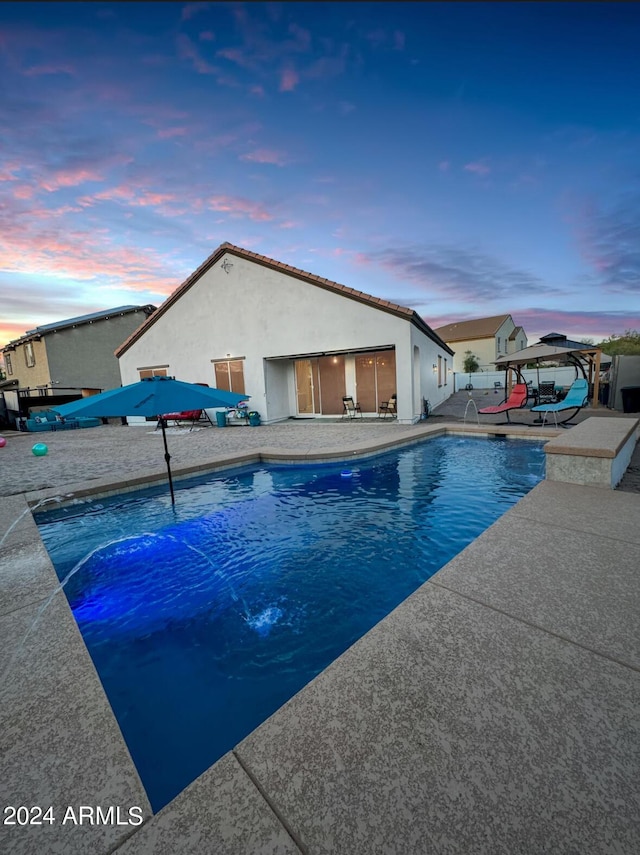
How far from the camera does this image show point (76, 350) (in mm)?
22594

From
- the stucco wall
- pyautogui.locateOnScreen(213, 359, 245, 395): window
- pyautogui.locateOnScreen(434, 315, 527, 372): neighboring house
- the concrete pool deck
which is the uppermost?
pyautogui.locateOnScreen(434, 315, 527, 372): neighboring house

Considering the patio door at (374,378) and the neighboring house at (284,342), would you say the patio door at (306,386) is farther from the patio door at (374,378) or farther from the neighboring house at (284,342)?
the patio door at (374,378)

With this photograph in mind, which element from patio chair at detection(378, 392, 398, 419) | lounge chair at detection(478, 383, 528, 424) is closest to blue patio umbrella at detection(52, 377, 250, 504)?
patio chair at detection(378, 392, 398, 419)

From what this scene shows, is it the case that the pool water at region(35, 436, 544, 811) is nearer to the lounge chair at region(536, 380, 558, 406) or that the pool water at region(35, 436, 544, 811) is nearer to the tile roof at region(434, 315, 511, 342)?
the lounge chair at region(536, 380, 558, 406)

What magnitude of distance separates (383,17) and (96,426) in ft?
62.9

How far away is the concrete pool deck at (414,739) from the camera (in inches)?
43.4

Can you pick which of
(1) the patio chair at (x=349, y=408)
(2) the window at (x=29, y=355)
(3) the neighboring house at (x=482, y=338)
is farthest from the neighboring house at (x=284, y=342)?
(3) the neighboring house at (x=482, y=338)

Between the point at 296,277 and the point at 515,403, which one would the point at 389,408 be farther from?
the point at 296,277

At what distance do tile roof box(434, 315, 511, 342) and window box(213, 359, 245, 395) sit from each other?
30.3 metres

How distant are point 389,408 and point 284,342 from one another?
5.10 metres

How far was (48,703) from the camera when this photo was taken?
1754 mm

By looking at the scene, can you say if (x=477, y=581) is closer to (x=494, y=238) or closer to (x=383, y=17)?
(x=383, y=17)

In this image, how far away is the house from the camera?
21.6 m

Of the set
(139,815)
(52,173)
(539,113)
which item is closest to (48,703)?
(139,815)
